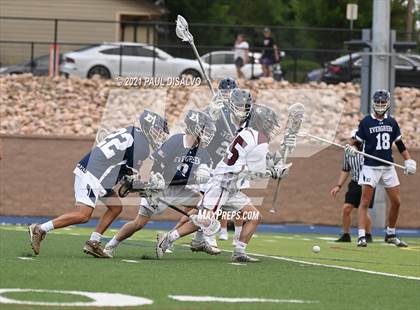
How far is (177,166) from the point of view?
1245cm

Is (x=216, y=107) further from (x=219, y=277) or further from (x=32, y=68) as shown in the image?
(x=32, y=68)

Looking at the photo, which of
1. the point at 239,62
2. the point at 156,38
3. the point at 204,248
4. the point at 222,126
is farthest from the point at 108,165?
the point at 156,38

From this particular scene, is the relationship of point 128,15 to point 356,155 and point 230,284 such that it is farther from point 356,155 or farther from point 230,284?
point 230,284

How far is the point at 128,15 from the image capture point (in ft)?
145

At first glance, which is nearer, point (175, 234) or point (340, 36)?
point (175, 234)

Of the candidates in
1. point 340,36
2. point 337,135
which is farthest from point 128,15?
point 337,135

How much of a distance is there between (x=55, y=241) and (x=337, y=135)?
12.1m

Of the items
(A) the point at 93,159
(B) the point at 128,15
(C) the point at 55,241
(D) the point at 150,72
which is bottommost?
(C) the point at 55,241

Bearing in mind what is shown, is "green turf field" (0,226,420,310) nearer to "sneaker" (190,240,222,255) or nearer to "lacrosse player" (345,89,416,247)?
"sneaker" (190,240,222,255)

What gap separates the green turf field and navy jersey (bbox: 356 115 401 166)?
7.04 ft

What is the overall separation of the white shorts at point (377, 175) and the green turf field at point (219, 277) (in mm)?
1912

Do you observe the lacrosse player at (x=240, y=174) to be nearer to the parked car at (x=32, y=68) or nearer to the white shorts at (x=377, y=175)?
the white shorts at (x=377, y=175)

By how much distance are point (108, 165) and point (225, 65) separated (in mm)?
18490

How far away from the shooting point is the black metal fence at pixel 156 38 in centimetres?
3042
